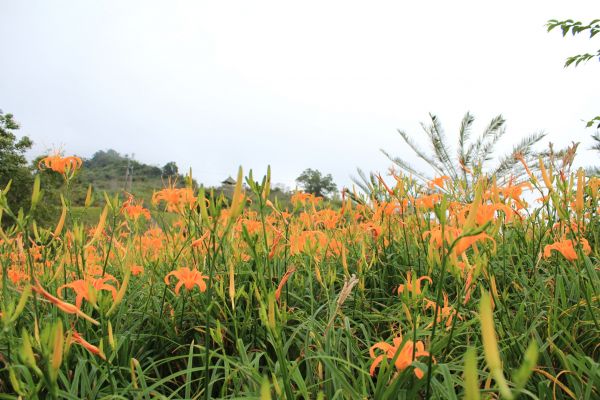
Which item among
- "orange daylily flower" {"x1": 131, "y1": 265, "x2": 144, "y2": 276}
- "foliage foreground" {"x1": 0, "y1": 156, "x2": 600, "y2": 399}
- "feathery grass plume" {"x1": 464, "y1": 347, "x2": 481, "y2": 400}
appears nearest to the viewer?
"feathery grass plume" {"x1": 464, "y1": 347, "x2": 481, "y2": 400}

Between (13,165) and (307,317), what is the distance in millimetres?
13438

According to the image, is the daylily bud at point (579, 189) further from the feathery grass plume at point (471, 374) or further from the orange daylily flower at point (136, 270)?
the orange daylily flower at point (136, 270)

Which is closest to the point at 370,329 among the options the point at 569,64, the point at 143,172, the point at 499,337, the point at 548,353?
the point at 499,337

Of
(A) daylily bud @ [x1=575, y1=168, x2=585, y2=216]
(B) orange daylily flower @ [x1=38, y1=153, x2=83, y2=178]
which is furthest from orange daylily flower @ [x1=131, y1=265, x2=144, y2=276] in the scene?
(A) daylily bud @ [x1=575, y1=168, x2=585, y2=216]

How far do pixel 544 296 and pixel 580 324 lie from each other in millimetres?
152

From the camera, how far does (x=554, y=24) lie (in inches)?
136

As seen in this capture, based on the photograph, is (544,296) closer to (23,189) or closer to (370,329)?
(370,329)

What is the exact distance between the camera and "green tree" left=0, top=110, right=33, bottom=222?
11.5 meters

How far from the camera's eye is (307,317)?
135cm

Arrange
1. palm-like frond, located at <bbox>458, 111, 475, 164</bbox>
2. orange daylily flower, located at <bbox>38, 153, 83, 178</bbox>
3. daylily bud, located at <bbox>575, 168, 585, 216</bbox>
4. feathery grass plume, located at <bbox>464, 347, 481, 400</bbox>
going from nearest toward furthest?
1. feathery grass plume, located at <bbox>464, 347, 481, 400</bbox>
2. daylily bud, located at <bbox>575, 168, 585, 216</bbox>
3. orange daylily flower, located at <bbox>38, 153, 83, 178</bbox>
4. palm-like frond, located at <bbox>458, 111, 475, 164</bbox>

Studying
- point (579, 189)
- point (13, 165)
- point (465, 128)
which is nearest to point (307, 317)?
point (579, 189)

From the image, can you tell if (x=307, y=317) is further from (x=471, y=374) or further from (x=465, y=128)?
(x=465, y=128)

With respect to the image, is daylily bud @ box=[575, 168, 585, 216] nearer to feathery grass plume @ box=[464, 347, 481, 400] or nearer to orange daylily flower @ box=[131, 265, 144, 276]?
feathery grass plume @ box=[464, 347, 481, 400]

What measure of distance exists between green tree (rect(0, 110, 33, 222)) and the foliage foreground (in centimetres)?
1166
